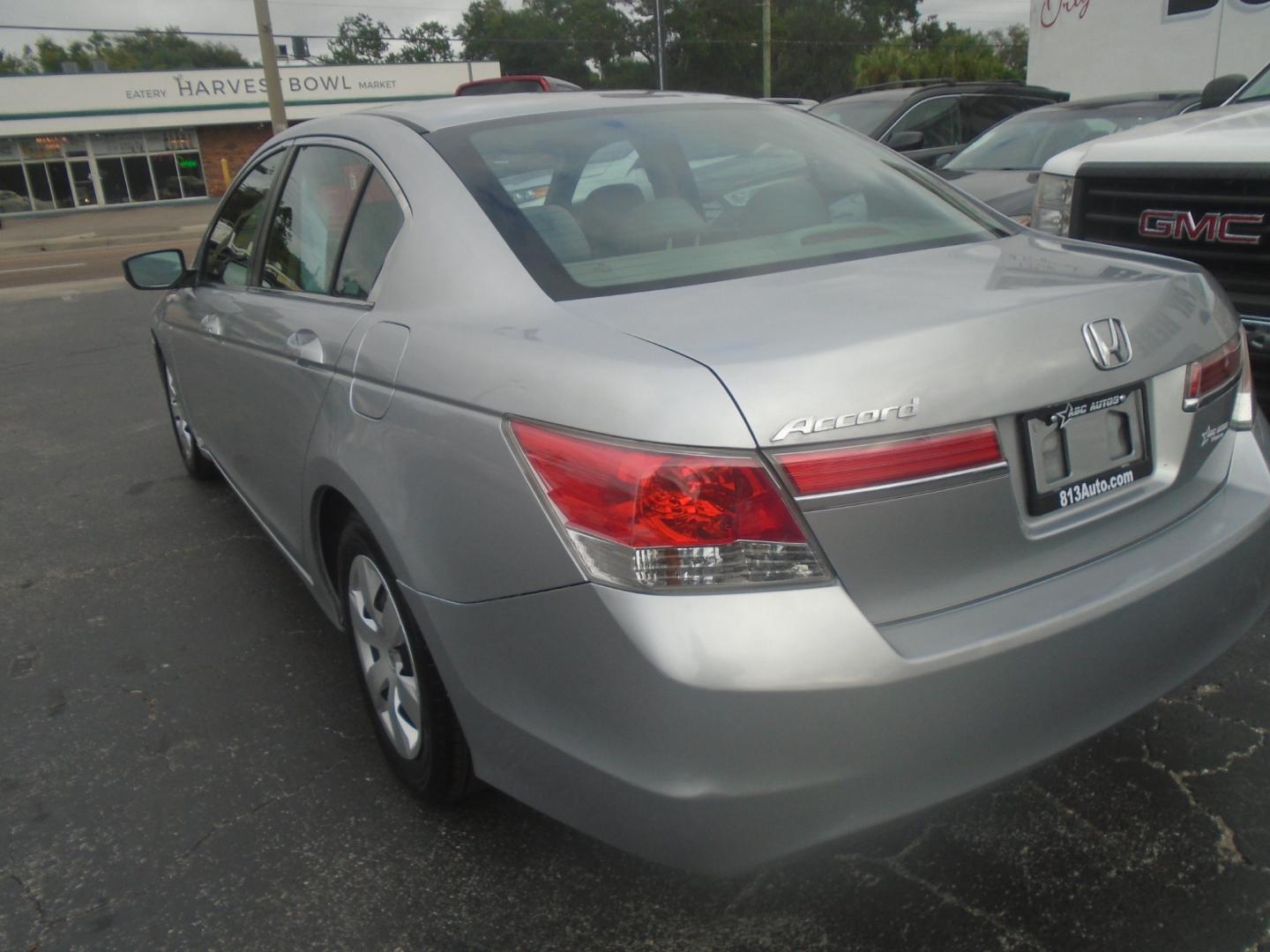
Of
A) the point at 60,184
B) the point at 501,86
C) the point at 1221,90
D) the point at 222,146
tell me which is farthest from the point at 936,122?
the point at 60,184

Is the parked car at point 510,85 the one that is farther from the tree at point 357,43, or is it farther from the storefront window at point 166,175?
the tree at point 357,43

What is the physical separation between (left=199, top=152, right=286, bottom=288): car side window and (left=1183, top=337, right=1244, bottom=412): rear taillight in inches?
108

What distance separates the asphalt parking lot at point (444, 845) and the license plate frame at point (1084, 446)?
0.54 meters

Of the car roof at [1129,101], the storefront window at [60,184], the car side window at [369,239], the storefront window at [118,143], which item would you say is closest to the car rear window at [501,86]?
the car roof at [1129,101]

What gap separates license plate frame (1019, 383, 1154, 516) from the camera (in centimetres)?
188

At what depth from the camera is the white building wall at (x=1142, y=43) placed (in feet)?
43.9

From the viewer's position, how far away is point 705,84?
3017 inches

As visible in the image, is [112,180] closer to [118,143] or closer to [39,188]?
[118,143]

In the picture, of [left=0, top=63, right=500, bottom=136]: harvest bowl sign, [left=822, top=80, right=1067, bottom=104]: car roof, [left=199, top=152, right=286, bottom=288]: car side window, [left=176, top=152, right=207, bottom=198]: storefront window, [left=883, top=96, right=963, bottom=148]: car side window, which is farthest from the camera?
[left=176, top=152, right=207, bottom=198]: storefront window

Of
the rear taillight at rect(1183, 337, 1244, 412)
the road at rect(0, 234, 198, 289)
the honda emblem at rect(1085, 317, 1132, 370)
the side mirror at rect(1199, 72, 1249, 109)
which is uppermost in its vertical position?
the side mirror at rect(1199, 72, 1249, 109)

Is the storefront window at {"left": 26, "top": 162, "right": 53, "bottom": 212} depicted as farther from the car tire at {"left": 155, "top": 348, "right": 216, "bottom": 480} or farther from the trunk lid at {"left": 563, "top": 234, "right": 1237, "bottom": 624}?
the trunk lid at {"left": 563, "top": 234, "right": 1237, "bottom": 624}

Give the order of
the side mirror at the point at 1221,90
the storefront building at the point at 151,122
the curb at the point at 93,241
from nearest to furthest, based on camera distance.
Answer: the side mirror at the point at 1221,90
the curb at the point at 93,241
the storefront building at the point at 151,122

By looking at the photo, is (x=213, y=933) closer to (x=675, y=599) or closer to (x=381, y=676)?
(x=381, y=676)

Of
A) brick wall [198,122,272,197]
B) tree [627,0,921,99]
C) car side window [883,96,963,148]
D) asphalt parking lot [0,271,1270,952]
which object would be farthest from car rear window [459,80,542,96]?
tree [627,0,921,99]
